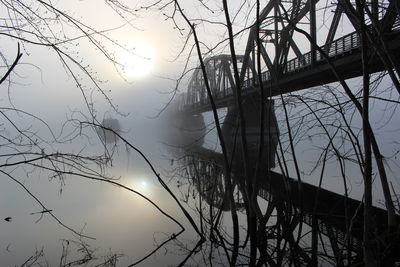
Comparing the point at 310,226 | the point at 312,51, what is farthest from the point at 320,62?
the point at 310,226

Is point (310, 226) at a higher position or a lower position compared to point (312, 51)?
lower

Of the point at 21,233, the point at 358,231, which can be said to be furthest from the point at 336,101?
the point at 21,233

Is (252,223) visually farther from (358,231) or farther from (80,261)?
(80,261)

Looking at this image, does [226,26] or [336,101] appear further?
[336,101]

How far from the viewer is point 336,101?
4.79m

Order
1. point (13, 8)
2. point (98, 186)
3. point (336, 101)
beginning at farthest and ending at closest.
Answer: point (98, 186) → point (336, 101) → point (13, 8)

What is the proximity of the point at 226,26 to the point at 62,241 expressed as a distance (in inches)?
314

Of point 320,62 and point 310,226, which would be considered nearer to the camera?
point 310,226

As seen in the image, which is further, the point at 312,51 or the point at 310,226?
the point at 312,51

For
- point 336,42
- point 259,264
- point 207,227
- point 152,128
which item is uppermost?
point 152,128

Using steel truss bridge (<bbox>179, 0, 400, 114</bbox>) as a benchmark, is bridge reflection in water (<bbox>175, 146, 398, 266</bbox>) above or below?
below

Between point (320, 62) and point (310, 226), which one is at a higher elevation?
point (320, 62)

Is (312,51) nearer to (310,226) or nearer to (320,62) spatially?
(320,62)

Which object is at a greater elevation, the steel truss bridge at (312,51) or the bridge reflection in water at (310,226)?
the steel truss bridge at (312,51)
